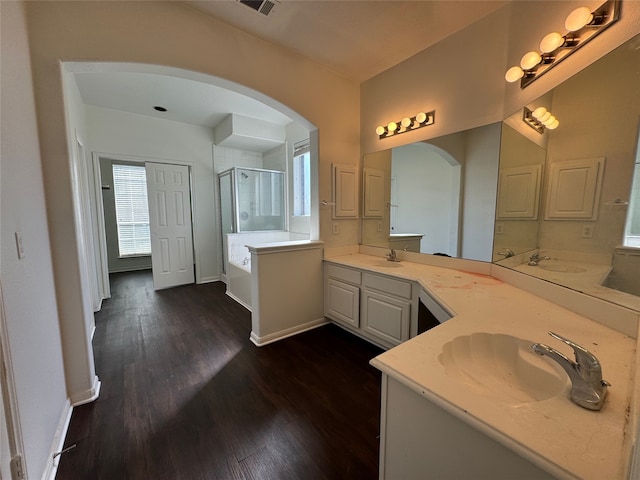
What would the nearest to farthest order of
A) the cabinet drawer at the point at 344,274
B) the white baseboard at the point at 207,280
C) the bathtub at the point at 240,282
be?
the cabinet drawer at the point at 344,274, the bathtub at the point at 240,282, the white baseboard at the point at 207,280

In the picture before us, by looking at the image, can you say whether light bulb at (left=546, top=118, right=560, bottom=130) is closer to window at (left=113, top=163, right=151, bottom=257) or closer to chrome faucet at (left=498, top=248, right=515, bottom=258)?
chrome faucet at (left=498, top=248, right=515, bottom=258)

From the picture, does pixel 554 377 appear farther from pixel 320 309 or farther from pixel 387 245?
pixel 320 309

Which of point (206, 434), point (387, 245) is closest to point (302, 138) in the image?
point (387, 245)

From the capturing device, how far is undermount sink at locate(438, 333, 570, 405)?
86cm

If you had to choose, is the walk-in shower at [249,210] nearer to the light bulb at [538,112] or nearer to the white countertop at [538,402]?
the white countertop at [538,402]

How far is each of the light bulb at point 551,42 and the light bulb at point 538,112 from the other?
28 cm

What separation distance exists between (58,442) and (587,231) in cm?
292

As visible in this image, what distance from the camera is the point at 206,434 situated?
1486 millimetres

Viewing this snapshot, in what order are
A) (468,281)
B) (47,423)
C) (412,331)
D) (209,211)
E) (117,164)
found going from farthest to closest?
(117,164)
(209,211)
(412,331)
(468,281)
(47,423)

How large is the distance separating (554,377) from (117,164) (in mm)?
6865

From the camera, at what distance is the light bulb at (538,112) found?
4.86 ft

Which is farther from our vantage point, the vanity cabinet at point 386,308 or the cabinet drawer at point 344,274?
the cabinet drawer at point 344,274

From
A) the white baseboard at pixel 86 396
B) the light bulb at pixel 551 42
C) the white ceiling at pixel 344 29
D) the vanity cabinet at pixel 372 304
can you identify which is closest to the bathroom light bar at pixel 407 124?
the white ceiling at pixel 344 29

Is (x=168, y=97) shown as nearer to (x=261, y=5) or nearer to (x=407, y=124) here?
(x=261, y=5)
